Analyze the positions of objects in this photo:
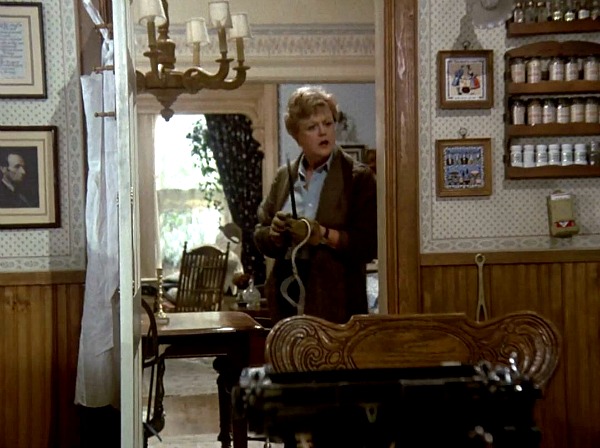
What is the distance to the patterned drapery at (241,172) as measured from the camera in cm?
782

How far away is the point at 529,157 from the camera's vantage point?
349 centimetres

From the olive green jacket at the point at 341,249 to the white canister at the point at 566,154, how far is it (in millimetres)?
904

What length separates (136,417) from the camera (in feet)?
8.96

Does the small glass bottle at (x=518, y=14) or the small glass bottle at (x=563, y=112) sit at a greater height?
the small glass bottle at (x=518, y=14)

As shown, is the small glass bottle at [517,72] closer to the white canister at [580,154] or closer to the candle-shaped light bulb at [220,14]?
the white canister at [580,154]

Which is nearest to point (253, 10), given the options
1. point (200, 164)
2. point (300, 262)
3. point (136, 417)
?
point (200, 164)

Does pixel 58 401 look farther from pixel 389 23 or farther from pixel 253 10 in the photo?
pixel 253 10

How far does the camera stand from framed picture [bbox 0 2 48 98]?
10.9 ft

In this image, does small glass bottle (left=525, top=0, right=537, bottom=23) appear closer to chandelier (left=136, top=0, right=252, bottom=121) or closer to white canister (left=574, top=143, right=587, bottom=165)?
white canister (left=574, top=143, right=587, bottom=165)

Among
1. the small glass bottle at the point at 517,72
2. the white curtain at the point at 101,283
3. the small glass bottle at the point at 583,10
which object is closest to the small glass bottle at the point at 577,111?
the small glass bottle at the point at 517,72

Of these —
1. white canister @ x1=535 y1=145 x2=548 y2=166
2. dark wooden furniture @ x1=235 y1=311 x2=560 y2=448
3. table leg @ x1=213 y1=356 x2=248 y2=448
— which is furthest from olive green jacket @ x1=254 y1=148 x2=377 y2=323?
dark wooden furniture @ x1=235 y1=311 x2=560 y2=448

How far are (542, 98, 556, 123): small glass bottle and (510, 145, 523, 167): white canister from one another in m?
0.15

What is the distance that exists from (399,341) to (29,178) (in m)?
1.94

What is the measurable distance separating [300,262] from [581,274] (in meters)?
1.25
